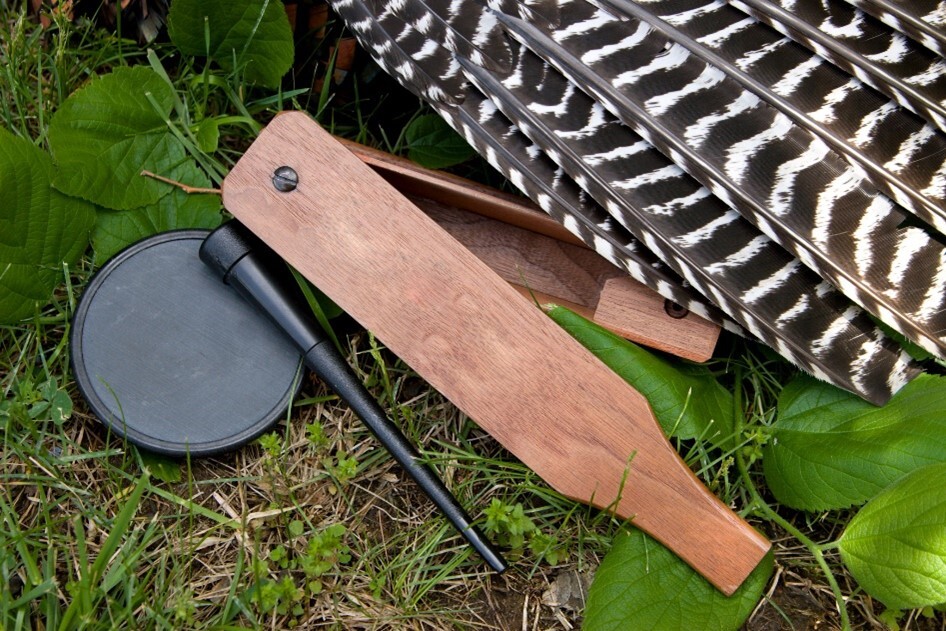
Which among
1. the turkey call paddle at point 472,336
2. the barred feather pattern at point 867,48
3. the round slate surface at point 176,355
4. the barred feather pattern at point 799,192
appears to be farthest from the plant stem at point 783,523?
the round slate surface at point 176,355

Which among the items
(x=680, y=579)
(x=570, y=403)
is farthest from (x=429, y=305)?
(x=680, y=579)

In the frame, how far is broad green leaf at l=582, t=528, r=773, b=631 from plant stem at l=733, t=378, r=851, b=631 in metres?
0.10

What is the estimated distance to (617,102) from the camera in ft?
5.48

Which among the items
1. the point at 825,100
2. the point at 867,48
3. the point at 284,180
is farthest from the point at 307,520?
the point at 867,48

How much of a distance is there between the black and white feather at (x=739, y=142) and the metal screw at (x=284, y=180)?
0.29 meters

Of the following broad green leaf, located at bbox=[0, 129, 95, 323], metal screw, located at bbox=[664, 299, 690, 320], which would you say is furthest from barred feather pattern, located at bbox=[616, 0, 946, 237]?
broad green leaf, located at bbox=[0, 129, 95, 323]

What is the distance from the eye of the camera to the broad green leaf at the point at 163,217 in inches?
77.1

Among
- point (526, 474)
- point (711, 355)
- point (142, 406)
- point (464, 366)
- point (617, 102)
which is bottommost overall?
point (142, 406)

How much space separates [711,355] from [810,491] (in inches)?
12.0

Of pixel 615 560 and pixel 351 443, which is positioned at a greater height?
pixel 615 560

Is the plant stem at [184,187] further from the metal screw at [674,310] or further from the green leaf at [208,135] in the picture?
→ the metal screw at [674,310]

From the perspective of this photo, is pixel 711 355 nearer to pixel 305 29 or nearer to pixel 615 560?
pixel 615 560

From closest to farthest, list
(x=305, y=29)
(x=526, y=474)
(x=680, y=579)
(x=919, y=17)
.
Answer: (x=919, y=17) < (x=680, y=579) < (x=526, y=474) < (x=305, y=29)

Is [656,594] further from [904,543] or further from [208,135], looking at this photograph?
[208,135]
